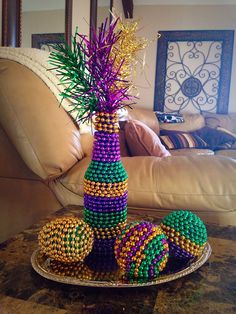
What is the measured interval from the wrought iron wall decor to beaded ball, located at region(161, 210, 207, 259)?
3559mm

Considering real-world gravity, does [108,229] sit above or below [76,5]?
below

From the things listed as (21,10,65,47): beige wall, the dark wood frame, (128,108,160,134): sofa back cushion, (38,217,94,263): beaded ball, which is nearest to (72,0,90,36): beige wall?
(21,10,65,47): beige wall

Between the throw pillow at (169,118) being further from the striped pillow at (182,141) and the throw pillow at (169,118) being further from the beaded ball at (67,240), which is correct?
the beaded ball at (67,240)

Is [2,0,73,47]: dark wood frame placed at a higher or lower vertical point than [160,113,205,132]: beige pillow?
higher

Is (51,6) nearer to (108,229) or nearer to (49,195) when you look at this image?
(49,195)

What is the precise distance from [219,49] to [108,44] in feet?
12.1

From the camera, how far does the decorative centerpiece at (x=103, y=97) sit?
0.57 m

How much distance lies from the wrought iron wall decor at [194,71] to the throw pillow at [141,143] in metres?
2.75

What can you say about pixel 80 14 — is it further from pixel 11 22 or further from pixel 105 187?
pixel 105 187

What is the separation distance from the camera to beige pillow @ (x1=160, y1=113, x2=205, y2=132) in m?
3.47

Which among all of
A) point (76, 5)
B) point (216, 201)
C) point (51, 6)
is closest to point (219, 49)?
point (76, 5)

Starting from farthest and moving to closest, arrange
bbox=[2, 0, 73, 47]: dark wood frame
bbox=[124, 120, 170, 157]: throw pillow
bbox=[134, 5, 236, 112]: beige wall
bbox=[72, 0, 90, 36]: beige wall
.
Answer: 1. bbox=[134, 5, 236, 112]: beige wall
2. bbox=[72, 0, 90, 36]: beige wall
3. bbox=[2, 0, 73, 47]: dark wood frame
4. bbox=[124, 120, 170, 157]: throw pillow

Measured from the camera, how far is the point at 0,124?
44.1 inches

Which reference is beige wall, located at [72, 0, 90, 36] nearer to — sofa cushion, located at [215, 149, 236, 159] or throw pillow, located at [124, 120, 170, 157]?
Answer: throw pillow, located at [124, 120, 170, 157]
